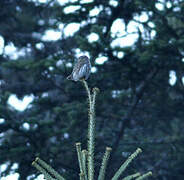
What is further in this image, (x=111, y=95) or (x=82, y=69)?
(x=111, y=95)

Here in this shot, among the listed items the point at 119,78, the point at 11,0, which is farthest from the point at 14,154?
the point at 11,0

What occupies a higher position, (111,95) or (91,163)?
(111,95)

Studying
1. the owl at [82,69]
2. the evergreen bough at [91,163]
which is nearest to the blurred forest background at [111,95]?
the owl at [82,69]

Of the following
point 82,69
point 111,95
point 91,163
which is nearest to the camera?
point 91,163

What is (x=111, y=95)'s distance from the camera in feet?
18.9

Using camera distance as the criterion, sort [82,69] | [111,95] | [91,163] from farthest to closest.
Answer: [111,95] < [82,69] < [91,163]

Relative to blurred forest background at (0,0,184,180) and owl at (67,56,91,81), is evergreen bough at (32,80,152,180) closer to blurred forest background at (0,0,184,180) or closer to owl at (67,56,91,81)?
owl at (67,56,91,81)

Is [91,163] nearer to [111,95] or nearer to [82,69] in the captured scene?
[82,69]

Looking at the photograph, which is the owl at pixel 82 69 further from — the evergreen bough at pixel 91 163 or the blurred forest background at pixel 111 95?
the blurred forest background at pixel 111 95

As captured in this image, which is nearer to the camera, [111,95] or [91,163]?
[91,163]

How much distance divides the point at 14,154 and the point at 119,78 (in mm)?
1914

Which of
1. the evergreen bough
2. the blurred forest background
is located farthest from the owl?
the blurred forest background

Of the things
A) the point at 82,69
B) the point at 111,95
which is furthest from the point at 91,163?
the point at 111,95

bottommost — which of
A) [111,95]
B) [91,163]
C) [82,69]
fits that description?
[91,163]
